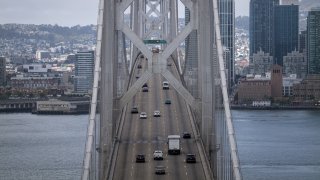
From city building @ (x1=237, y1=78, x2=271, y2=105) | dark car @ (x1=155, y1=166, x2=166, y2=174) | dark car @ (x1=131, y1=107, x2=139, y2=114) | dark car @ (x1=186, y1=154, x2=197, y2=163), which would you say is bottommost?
dark car @ (x1=155, y1=166, x2=166, y2=174)

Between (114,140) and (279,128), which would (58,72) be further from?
(114,140)

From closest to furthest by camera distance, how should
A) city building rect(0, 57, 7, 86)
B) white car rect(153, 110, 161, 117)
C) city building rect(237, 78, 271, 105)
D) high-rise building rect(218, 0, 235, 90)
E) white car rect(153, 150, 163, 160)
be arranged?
white car rect(153, 150, 163, 160) < white car rect(153, 110, 161, 117) < city building rect(237, 78, 271, 105) < high-rise building rect(218, 0, 235, 90) < city building rect(0, 57, 7, 86)

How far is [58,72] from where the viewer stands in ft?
186

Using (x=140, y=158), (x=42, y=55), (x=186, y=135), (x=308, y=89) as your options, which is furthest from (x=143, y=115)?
(x=42, y=55)

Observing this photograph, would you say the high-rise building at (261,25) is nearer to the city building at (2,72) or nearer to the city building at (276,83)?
the city building at (2,72)

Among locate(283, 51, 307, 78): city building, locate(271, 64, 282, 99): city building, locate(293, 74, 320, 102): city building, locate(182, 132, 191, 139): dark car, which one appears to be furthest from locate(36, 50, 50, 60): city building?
locate(182, 132, 191, 139): dark car

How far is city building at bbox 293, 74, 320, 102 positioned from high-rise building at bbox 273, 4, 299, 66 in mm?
12767

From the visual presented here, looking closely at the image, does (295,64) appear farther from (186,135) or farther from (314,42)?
(186,135)

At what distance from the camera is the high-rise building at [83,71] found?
4625cm

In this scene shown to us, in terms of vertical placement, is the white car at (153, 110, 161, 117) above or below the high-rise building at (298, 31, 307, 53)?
below

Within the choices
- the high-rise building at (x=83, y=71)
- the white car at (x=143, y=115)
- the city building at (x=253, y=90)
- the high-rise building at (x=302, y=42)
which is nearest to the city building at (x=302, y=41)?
the high-rise building at (x=302, y=42)

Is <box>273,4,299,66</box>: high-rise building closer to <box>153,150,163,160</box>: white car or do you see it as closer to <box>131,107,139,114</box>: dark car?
<box>131,107,139,114</box>: dark car

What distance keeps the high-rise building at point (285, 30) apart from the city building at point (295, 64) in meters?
1.48

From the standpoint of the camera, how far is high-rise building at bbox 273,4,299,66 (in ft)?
189
